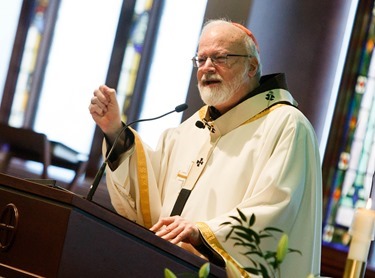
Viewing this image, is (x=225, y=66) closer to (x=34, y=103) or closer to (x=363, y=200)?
(x=363, y=200)

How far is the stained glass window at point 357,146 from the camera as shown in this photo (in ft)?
29.4

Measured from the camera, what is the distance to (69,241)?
3900mm

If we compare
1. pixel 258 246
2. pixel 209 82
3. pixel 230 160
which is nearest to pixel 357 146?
pixel 230 160

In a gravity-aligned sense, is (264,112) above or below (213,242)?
above

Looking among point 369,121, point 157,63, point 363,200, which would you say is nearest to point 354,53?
point 369,121

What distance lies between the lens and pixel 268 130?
5.20 meters

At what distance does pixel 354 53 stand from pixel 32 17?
4.13 meters

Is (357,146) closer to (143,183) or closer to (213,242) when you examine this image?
(143,183)

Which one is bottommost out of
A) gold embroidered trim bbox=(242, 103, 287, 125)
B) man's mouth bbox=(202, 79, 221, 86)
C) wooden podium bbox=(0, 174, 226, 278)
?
wooden podium bbox=(0, 174, 226, 278)

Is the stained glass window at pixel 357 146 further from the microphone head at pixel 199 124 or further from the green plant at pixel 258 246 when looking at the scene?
the green plant at pixel 258 246

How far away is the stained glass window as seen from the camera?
8.96 meters

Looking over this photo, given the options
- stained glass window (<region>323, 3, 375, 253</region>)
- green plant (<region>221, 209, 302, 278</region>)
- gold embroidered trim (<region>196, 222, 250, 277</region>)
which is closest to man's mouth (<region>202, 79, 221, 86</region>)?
gold embroidered trim (<region>196, 222, 250, 277</region>)

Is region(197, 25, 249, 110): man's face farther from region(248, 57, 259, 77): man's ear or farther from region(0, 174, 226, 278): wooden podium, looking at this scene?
region(0, 174, 226, 278): wooden podium

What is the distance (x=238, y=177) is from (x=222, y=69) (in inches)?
20.0
